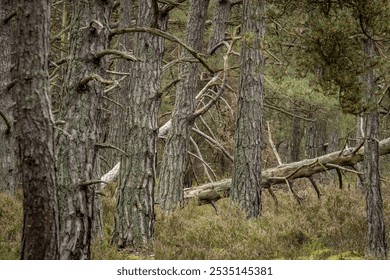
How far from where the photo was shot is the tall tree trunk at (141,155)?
862 cm

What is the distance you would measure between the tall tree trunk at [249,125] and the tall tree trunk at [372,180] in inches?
95.0

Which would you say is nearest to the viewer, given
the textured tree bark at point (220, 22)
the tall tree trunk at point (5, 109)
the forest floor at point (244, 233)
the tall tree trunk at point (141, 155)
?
the forest floor at point (244, 233)

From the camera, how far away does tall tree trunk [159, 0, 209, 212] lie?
11555 millimetres

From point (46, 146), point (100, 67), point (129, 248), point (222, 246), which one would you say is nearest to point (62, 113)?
point (100, 67)

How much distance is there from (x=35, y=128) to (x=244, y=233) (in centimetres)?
529

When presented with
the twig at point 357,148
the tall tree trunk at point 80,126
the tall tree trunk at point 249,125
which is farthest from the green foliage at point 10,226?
the twig at point 357,148

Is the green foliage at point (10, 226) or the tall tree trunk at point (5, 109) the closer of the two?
the green foliage at point (10, 226)

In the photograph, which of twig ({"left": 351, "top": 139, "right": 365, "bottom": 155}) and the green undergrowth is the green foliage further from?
twig ({"left": 351, "top": 139, "right": 365, "bottom": 155})

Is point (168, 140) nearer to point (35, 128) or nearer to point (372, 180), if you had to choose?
point (372, 180)

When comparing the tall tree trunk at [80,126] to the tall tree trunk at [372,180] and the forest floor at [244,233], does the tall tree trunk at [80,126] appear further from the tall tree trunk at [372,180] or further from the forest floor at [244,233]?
the tall tree trunk at [372,180]

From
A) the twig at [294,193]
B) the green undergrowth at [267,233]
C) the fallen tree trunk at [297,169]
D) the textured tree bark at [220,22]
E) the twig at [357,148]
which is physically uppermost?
the textured tree bark at [220,22]

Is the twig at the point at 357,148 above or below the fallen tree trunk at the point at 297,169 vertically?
above

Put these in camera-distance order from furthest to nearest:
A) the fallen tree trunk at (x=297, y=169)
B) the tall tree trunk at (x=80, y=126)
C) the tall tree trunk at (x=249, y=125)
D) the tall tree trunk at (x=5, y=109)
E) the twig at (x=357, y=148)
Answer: the fallen tree trunk at (x=297, y=169)
the twig at (x=357, y=148)
the tall tree trunk at (x=5, y=109)
the tall tree trunk at (x=249, y=125)
the tall tree trunk at (x=80, y=126)

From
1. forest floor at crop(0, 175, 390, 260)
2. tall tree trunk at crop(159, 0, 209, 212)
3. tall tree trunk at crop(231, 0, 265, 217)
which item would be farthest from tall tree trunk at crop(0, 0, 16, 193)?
tall tree trunk at crop(231, 0, 265, 217)
